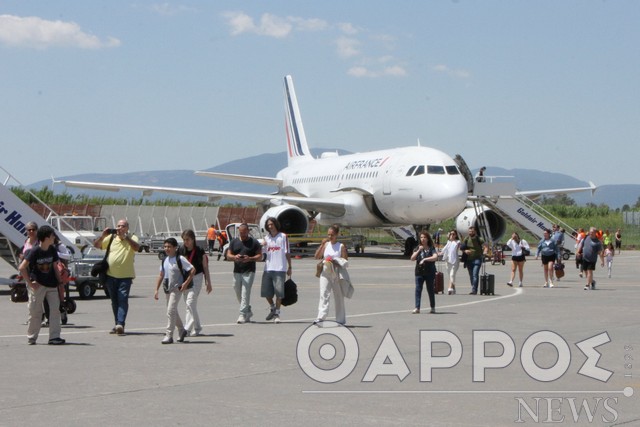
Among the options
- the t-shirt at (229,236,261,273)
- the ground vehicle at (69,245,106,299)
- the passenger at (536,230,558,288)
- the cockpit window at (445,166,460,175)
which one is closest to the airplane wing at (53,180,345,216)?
the cockpit window at (445,166,460,175)

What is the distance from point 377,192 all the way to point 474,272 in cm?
1871

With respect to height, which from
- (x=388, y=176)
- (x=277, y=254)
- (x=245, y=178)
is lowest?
(x=277, y=254)

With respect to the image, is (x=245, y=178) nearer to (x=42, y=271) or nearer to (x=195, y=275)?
(x=195, y=275)

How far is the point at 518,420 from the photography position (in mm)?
8398

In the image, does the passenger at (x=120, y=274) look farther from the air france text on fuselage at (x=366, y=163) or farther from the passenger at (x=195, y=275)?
the air france text on fuselage at (x=366, y=163)

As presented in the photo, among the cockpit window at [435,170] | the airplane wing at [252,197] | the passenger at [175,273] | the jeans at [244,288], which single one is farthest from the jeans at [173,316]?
the airplane wing at [252,197]

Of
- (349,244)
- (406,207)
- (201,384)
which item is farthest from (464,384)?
(349,244)

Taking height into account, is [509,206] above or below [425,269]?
above

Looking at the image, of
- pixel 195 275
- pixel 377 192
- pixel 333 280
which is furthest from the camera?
pixel 377 192

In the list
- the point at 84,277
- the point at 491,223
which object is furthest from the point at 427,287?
the point at 491,223

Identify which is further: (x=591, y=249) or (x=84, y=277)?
(x=591, y=249)

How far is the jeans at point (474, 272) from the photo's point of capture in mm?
23188

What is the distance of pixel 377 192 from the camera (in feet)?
138

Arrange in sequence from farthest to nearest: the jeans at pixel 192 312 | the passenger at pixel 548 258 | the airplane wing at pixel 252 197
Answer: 1. the airplane wing at pixel 252 197
2. the passenger at pixel 548 258
3. the jeans at pixel 192 312
